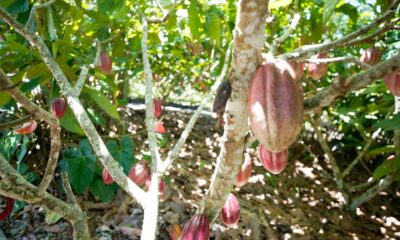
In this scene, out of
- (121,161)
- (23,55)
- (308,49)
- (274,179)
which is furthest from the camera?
(274,179)

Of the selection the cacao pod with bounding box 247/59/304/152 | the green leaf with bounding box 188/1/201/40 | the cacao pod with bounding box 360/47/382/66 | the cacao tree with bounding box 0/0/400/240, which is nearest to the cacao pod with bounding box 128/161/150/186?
the cacao tree with bounding box 0/0/400/240

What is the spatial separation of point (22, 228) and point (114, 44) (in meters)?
1.02

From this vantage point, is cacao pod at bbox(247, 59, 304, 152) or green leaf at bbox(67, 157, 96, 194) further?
green leaf at bbox(67, 157, 96, 194)

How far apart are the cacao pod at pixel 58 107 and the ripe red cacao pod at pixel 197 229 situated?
0.78 meters

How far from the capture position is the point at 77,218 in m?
1.00

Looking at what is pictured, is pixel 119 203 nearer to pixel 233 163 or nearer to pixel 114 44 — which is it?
pixel 114 44

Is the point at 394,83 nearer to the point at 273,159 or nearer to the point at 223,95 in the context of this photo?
the point at 273,159

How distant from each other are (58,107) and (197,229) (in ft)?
2.67

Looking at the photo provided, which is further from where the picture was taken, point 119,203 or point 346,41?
point 119,203

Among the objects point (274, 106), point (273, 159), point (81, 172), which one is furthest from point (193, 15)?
point (274, 106)

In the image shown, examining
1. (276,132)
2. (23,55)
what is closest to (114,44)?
(23,55)

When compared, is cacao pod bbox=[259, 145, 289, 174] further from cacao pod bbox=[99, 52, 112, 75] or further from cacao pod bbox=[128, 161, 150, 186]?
cacao pod bbox=[99, 52, 112, 75]

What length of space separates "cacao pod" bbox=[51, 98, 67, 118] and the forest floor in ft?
1.77

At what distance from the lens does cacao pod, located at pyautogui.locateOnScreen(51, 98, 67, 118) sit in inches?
54.6
